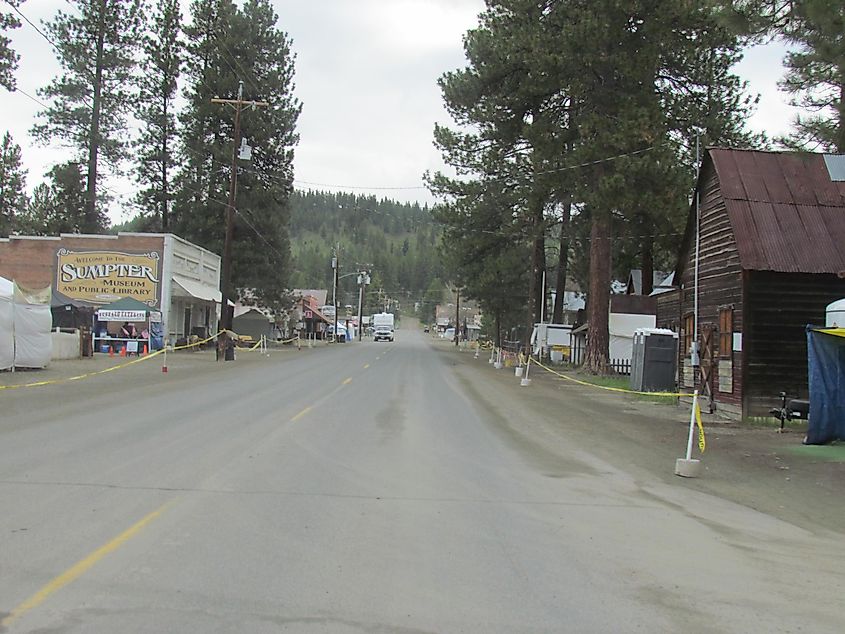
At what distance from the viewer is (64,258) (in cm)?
4075

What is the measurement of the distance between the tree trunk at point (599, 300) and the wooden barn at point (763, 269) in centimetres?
1033

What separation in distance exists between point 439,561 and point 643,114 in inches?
984

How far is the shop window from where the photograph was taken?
18.9m

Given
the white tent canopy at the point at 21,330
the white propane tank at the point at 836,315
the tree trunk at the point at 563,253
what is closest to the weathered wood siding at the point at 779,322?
the white propane tank at the point at 836,315

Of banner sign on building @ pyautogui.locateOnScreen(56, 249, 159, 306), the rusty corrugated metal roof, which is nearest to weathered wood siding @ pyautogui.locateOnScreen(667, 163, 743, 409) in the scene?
the rusty corrugated metal roof

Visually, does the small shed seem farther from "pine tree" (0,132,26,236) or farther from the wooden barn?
the wooden barn

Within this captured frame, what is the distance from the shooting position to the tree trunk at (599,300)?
31594mm

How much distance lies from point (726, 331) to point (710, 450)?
6.97 meters

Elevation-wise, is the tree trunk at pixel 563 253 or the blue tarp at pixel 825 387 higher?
the tree trunk at pixel 563 253

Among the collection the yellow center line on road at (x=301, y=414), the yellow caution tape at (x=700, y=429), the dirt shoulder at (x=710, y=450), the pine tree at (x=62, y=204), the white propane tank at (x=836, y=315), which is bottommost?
the dirt shoulder at (x=710, y=450)

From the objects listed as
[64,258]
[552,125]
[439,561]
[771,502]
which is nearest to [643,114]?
[552,125]

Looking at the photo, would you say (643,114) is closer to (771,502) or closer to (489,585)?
(771,502)

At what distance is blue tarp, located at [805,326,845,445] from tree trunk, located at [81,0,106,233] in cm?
4602

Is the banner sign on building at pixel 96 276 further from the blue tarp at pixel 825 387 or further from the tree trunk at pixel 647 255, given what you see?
the blue tarp at pixel 825 387
